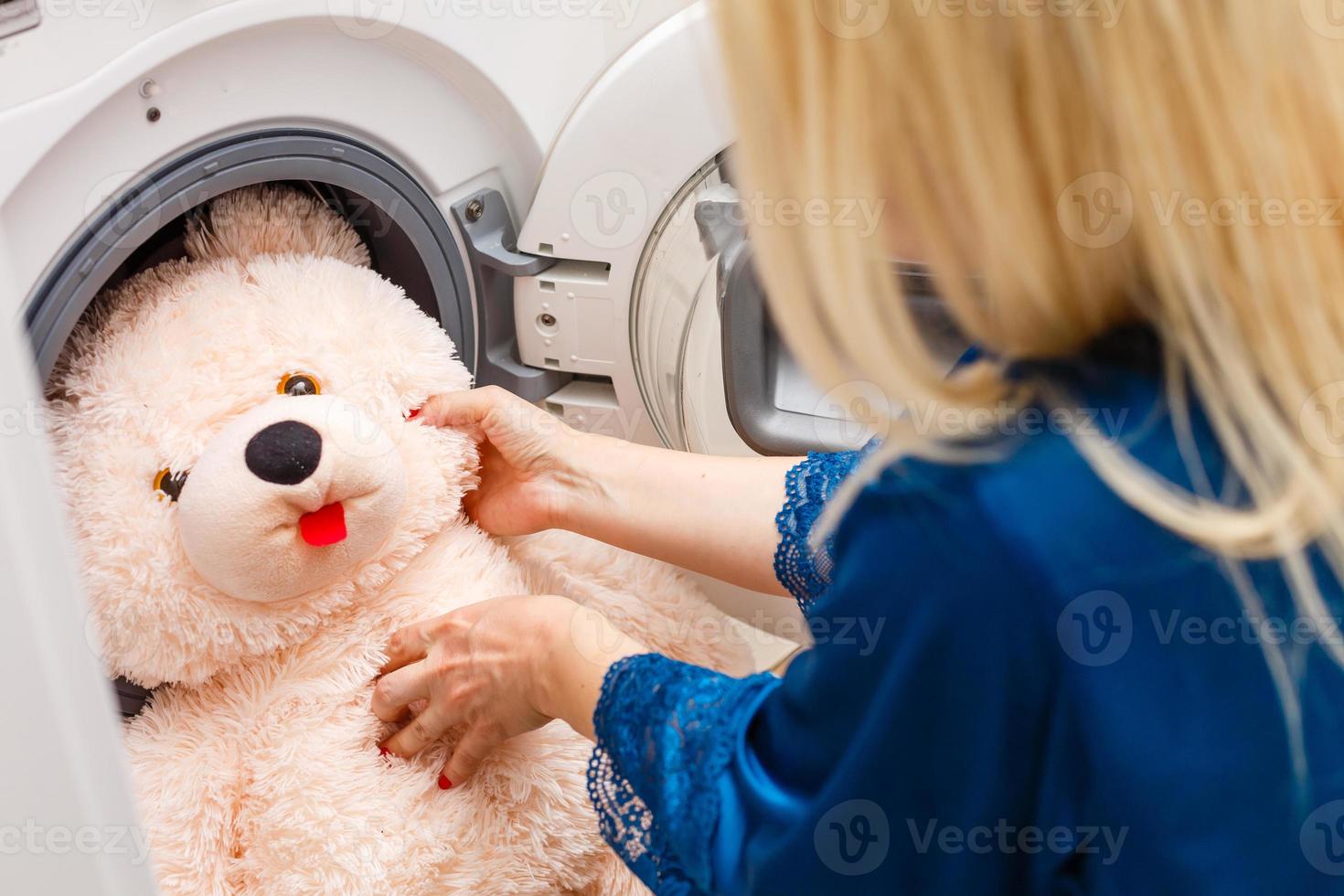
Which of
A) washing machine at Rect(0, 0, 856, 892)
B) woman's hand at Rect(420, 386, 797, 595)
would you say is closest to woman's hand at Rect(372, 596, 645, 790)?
woman's hand at Rect(420, 386, 797, 595)

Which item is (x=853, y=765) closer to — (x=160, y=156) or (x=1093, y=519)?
(x=1093, y=519)

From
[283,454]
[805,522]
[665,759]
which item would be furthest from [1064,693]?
[283,454]

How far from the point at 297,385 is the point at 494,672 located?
230mm

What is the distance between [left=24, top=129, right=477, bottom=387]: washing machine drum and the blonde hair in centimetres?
42

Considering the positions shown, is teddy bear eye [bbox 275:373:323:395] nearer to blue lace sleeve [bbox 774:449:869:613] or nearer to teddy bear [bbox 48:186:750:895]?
teddy bear [bbox 48:186:750:895]

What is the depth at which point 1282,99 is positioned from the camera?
0.41 m

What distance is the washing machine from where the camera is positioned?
25.3 inches

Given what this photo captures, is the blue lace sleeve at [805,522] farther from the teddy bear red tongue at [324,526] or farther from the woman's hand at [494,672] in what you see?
the teddy bear red tongue at [324,526]

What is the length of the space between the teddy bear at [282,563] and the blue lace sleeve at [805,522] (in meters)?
0.20

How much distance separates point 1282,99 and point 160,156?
1.98ft

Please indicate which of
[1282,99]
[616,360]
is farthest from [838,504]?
[616,360]

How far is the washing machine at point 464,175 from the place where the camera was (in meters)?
0.64

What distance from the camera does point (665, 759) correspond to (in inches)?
23.5

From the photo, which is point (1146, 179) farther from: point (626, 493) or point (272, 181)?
point (272, 181)
